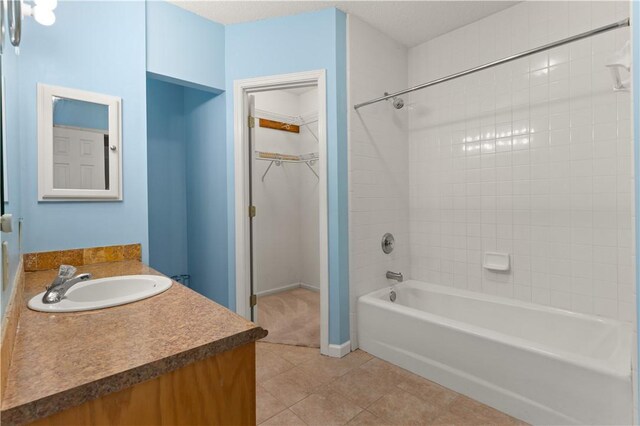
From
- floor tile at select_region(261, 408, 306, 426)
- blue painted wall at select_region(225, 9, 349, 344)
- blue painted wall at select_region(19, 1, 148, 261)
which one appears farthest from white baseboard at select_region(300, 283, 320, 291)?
blue painted wall at select_region(19, 1, 148, 261)

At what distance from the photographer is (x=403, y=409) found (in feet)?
5.63

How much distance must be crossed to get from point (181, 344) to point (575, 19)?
2.85m

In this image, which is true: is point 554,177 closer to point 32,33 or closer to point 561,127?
point 561,127

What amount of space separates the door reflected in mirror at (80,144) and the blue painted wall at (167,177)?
3.52 feet

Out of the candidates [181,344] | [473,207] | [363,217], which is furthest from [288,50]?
[181,344]

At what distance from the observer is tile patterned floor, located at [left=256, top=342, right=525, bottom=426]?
1.64 metres

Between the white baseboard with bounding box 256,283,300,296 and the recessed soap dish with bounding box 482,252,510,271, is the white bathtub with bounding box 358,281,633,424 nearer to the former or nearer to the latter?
the recessed soap dish with bounding box 482,252,510,271

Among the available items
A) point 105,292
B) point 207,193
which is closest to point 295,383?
point 105,292

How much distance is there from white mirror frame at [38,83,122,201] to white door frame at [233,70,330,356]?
31.9 inches

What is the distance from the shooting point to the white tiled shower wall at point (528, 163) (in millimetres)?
1928

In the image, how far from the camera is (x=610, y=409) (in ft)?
4.58

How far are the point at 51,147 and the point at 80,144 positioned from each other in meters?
0.13

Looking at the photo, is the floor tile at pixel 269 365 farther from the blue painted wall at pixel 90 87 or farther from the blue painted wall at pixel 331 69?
the blue painted wall at pixel 90 87

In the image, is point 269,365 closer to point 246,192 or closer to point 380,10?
point 246,192
